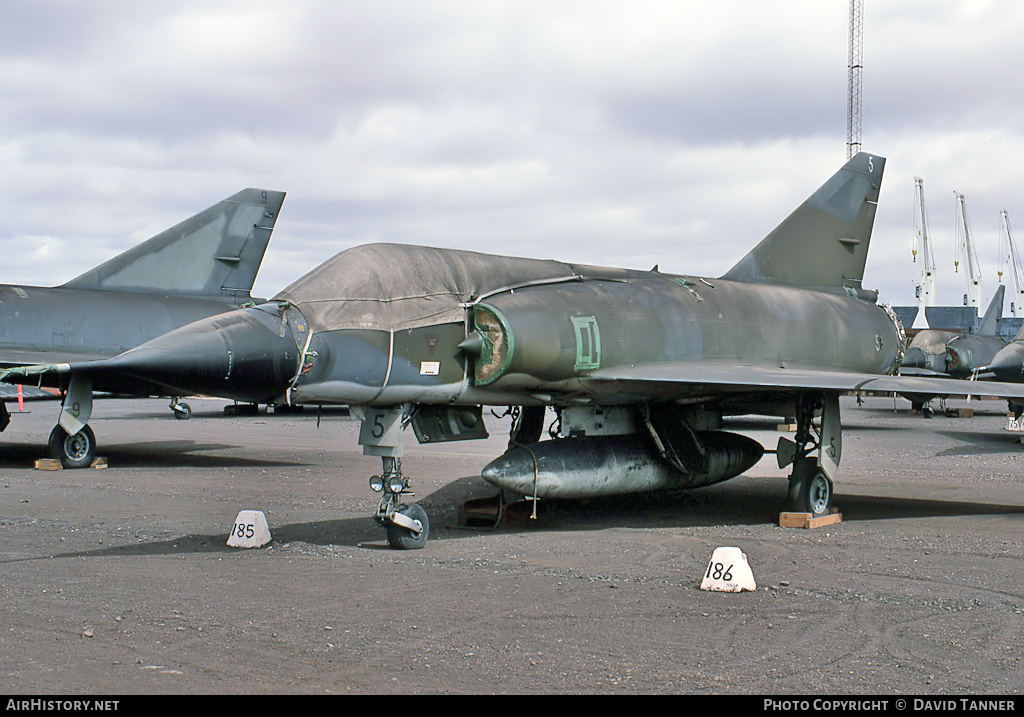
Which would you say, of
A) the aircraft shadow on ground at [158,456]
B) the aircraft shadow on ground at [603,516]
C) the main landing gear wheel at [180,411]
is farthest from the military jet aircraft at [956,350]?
the main landing gear wheel at [180,411]

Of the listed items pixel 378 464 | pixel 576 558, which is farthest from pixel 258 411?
pixel 576 558

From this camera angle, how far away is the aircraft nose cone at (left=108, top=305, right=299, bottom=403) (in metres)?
7.72

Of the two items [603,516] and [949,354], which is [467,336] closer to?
A: [603,516]

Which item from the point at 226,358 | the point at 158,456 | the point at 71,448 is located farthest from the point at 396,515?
the point at 158,456

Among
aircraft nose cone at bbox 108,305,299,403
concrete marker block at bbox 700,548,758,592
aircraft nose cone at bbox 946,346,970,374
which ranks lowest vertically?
concrete marker block at bbox 700,548,758,592

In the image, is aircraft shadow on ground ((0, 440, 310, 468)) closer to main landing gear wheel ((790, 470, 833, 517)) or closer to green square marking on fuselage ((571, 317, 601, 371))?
green square marking on fuselage ((571, 317, 601, 371))

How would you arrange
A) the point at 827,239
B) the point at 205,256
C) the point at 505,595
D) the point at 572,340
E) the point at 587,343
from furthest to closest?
the point at 205,256 < the point at 827,239 < the point at 587,343 < the point at 572,340 < the point at 505,595

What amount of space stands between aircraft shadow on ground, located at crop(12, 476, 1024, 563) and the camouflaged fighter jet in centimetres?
48

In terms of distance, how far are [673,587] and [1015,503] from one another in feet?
23.1

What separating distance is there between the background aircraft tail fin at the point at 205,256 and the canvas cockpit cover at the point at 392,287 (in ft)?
37.8

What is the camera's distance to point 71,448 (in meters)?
17.0

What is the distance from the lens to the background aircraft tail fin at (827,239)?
46.4 ft

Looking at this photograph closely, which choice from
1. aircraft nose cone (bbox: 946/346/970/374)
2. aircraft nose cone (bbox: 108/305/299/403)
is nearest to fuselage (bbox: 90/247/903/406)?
aircraft nose cone (bbox: 108/305/299/403)

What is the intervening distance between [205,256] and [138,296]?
1848 millimetres
